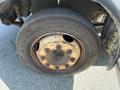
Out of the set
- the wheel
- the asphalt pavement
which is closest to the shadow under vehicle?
the wheel

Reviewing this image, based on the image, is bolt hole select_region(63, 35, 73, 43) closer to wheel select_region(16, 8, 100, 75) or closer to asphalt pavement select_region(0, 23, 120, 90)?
wheel select_region(16, 8, 100, 75)

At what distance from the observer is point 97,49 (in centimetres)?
168

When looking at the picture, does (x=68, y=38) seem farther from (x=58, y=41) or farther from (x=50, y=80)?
(x=50, y=80)

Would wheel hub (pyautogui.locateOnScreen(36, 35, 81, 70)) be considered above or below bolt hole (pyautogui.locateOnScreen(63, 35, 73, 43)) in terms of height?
below

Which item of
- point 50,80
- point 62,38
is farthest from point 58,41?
point 50,80

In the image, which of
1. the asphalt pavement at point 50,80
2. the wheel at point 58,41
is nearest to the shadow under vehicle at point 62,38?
the wheel at point 58,41

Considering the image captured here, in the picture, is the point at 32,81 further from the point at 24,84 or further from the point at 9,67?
the point at 9,67

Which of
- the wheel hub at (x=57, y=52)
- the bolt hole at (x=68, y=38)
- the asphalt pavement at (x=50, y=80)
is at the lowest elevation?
the asphalt pavement at (x=50, y=80)

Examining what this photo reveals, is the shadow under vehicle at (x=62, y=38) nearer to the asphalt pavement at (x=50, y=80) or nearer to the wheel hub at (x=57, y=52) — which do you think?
the wheel hub at (x=57, y=52)

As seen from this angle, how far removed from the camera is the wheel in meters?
1.59

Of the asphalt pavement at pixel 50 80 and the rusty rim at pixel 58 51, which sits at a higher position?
the rusty rim at pixel 58 51

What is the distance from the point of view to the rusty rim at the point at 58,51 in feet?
5.35

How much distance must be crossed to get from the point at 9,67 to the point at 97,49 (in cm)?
83

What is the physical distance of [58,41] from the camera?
64.2 inches
